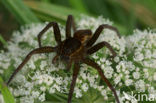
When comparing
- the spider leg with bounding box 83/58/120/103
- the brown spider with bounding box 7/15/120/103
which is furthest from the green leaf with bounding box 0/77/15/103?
the spider leg with bounding box 83/58/120/103

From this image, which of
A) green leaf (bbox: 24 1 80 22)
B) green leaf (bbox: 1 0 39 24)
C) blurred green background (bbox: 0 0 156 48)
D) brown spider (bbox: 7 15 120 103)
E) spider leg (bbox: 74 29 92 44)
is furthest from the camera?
green leaf (bbox: 24 1 80 22)

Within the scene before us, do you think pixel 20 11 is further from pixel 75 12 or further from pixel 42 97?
pixel 42 97

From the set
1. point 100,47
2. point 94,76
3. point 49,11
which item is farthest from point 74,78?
point 49,11

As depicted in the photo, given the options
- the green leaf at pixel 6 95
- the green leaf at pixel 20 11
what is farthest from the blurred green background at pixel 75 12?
the green leaf at pixel 6 95

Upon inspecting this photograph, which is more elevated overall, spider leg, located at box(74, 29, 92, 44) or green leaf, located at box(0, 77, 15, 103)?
spider leg, located at box(74, 29, 92, 44)

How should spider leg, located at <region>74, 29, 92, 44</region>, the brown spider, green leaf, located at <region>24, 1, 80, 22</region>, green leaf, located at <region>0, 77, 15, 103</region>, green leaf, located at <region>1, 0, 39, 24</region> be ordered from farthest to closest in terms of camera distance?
green leaf, located at <region>24, 1, 80, 22</region>
green leaf, located at <region>1, 0, 39, 24</region>
spider leg, located at <region>74, 29, 92, 44</region>
the brown spider
green leaf, located at <region>0, 77, 15, 103</region>

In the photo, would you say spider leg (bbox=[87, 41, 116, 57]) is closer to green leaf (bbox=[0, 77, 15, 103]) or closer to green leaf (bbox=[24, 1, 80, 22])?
green leaf (bbox=[0, 77, 15, 103])

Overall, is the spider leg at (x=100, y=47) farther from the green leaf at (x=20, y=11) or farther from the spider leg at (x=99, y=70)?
the green leaf at (x=20, y=11)
